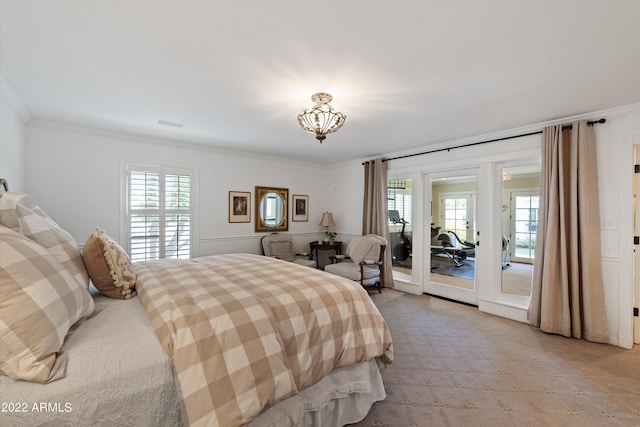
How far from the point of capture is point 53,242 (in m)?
1.58

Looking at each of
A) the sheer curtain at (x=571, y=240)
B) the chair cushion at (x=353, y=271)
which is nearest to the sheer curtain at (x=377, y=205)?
the chair cushion at (x=353, y=271)

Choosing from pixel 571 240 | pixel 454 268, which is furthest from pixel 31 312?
pixel 454 268

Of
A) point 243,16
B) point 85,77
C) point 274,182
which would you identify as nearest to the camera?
point 243,16

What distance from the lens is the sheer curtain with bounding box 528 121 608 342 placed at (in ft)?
9.45

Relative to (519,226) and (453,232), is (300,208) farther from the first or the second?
(519,226)

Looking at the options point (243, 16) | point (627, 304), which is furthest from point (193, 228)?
point (627, 304)

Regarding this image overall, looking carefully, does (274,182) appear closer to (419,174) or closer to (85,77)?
(419,174)

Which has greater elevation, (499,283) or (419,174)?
(419,174)

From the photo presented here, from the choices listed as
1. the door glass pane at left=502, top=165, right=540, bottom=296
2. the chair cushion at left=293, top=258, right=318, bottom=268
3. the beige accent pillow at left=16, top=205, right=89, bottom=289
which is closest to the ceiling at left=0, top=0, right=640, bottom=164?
the door glass pane at left=502, top=165, right=540, bottom=296

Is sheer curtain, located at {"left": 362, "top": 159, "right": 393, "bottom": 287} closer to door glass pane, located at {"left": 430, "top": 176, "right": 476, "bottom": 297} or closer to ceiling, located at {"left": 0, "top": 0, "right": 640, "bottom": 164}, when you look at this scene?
door glass pane, located at {"left": 430, "top": 176, "right": 476, "bottom": 297}

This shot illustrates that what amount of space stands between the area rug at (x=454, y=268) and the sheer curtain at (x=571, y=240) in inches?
40.5

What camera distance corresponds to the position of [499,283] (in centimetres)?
369

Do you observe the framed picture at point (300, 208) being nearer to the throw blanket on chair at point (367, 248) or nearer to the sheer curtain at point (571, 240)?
the throw blanket on chair at point (367, 248)

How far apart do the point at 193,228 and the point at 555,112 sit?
501 cm
